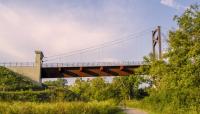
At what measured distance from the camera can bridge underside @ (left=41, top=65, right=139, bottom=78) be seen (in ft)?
234

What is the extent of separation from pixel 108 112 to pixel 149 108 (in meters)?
6.30

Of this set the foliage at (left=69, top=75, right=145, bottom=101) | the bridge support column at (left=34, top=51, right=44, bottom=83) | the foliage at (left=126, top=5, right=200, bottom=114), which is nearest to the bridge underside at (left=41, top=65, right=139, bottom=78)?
the foliage at (left=69, top=75, right=145, bottom=101)

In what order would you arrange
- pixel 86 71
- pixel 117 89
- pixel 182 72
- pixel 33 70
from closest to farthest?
pixel 182 72 < pixel 33 70 < pixel 86 71 < pixel 117 89

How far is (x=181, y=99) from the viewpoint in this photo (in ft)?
84.3

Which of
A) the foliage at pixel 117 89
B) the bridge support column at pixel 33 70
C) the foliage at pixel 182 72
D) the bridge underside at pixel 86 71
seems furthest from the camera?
the foliage at pixel 117 89

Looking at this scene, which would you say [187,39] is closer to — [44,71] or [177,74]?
[177,74]

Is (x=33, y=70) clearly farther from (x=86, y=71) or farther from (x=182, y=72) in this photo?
(x=182, y=72)

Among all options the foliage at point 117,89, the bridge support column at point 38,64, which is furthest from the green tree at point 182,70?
the foliage at point 117,89

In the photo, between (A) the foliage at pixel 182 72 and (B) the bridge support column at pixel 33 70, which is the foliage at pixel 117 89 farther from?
(A) the foliage at pixel 182 72

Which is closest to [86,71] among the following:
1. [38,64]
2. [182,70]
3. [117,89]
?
[117,89]

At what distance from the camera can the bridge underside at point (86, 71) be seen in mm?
71438

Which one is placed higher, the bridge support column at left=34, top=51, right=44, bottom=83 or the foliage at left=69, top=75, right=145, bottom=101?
the bridge support column at left=34, top=51, right=44, bottom=83

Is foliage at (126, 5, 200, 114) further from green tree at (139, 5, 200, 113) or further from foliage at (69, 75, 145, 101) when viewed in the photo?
foliage at (69, 75, 145, 101)

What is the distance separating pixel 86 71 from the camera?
73.1m
